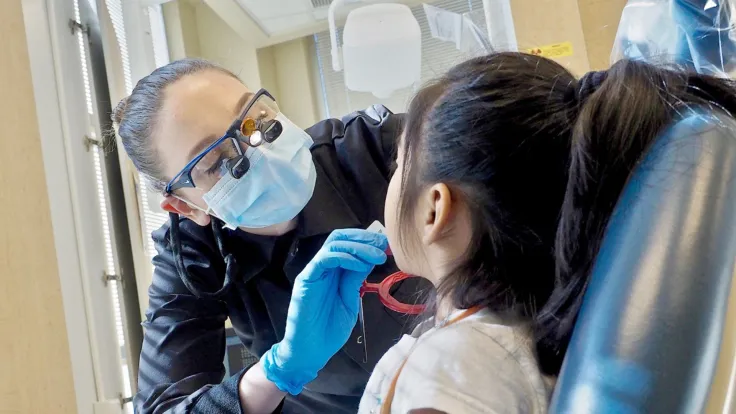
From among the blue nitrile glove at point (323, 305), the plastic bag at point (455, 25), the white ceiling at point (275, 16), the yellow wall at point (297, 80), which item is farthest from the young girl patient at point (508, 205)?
the yellow wall at point (297, 80)

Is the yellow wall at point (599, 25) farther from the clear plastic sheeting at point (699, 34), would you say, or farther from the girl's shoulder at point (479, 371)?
the girl's shoulder at point (479, 371)

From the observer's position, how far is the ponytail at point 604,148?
523 millimetres

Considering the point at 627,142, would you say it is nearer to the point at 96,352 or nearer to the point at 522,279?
the point at 522,279

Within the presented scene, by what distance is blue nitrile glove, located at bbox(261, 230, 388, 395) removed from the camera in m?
0.96

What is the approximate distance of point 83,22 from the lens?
175cm

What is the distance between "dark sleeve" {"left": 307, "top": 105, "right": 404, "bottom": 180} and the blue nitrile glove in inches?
12.6

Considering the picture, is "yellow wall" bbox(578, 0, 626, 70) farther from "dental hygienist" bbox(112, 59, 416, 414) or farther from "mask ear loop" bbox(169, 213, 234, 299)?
"mask ear loop" bbox(169, 213, 234, 299)

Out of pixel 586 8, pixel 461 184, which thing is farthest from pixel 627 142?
pixel 586 8

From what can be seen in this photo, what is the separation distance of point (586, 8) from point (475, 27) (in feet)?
2.21

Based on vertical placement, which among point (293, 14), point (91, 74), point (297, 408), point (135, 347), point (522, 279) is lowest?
point (297, 408)

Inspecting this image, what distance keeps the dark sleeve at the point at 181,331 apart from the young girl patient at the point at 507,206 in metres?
0.60

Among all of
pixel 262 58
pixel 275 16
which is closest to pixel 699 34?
pixel 275 16

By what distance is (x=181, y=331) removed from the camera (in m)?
1.23

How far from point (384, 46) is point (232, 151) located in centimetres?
124
